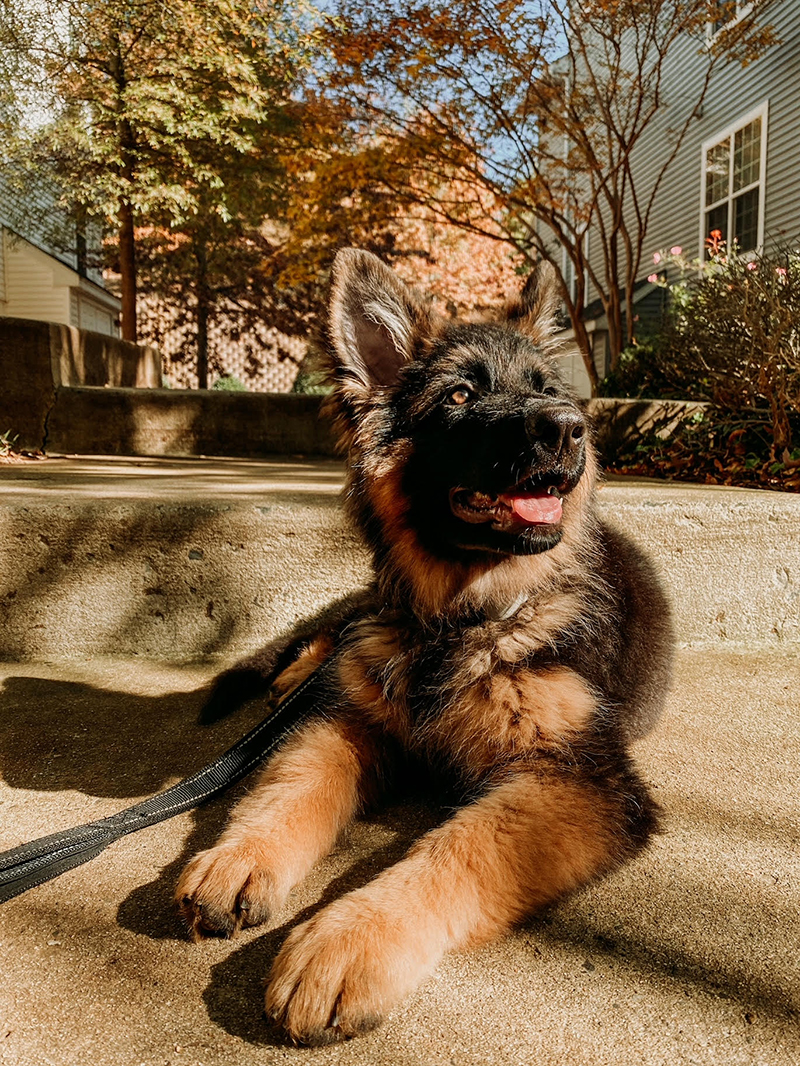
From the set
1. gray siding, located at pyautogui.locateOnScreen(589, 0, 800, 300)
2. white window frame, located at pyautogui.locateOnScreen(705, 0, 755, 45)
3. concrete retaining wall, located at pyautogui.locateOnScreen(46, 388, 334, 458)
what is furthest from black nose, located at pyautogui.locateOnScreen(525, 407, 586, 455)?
white window frame, located at pyautogui.locateOnScreen(705, 0, 755, 45)

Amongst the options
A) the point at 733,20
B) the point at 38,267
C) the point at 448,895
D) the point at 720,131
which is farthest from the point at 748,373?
the point at 38,267

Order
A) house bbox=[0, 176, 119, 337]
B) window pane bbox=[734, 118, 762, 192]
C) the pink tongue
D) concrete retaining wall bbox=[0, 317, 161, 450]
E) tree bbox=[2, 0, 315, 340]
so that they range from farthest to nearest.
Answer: house bbox=[0, 176, 119, 337] → window pane bbox=[734, 118, 762, 192] → tree bbox=[2, 0, 315, 340] → concrete retaining wall bbox=[0, 317, 161, 450] → the pink tongue

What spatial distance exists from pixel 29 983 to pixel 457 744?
136cm

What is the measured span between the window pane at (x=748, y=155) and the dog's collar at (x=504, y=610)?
17459 mm

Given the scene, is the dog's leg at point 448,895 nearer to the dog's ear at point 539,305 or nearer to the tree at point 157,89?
the dog's ear at point 539,305

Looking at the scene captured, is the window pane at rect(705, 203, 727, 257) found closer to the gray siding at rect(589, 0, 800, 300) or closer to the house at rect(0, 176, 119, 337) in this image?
the gray siding at rect(589, 0, 800, 300)

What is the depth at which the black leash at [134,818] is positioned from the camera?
1908 mm

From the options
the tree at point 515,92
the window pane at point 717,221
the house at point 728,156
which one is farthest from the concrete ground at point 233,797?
the window pane at point 717,221

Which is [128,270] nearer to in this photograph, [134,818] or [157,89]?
[157,89]

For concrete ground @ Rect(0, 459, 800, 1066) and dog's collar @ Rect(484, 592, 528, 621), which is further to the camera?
dog's collar @ Rect(484, 592, 528, 621)

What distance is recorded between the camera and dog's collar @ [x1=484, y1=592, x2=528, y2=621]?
277 cm

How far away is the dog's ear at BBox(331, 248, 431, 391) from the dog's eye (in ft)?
0.93

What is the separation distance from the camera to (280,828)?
2113 millimetres

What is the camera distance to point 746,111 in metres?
16.8
